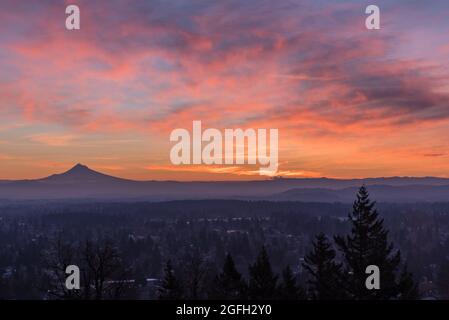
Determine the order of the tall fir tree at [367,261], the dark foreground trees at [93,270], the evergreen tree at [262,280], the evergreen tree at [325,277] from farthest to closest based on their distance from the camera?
the evergreen tree at [262,280]
the evergreen tree at [325,277]
the dark foreground trees at [93,270]
the tall fir tree at [367,261]

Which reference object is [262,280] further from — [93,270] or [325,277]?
[93,270]

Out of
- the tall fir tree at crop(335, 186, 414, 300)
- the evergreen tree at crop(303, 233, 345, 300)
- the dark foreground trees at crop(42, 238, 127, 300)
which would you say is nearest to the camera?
the tall fir tree at crop(335, 186, 414, 300)

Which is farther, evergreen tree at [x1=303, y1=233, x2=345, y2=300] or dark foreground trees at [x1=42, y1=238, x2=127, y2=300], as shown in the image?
evergreen tree at [x1=303, y1=233, x2=345, y2=300]

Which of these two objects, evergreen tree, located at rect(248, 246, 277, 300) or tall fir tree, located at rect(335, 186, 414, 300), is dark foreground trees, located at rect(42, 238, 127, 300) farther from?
tall fir tree, located at rect(335, 186, 414, 300)

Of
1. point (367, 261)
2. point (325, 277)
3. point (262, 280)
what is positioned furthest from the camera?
point (325, 277)

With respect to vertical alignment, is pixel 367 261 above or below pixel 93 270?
above

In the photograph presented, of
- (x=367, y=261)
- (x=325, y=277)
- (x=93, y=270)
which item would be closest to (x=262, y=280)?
(x=325, y=277)

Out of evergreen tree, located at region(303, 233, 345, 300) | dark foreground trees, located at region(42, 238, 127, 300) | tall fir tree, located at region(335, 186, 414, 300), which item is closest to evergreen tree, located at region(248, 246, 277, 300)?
evergreen tree, located at region(303, 233, 345, 300)

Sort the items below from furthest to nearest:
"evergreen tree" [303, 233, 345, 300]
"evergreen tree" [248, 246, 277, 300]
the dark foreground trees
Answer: "evergreen tree" [248, 246, 277, 300]
"evergreen tree" [303, 233, 345, 300]
the dark foreground trees

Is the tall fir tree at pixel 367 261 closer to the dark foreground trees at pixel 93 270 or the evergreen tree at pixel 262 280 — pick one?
the evergreen tree at pixel 262 280

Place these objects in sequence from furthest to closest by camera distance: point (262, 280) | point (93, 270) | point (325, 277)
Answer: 1. point (325, 277)
2. point (262, 280)
3. point (93, 270)

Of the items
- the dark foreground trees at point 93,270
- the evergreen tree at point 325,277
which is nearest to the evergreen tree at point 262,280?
the evergreen tree at point 325,277
